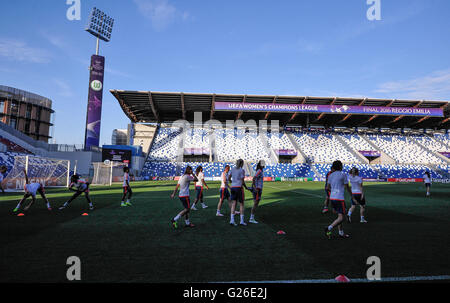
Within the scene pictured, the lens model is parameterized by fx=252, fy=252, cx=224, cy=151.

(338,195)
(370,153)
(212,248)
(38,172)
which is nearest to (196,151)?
(38,172)

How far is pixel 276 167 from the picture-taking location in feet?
144

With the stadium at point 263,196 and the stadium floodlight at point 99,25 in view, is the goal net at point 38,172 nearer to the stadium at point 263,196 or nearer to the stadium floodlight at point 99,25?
the stadium at point 263,196

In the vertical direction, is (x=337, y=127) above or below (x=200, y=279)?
above

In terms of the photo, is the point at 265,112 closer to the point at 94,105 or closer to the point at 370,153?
the point at 370,153

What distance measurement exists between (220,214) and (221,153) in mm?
37158

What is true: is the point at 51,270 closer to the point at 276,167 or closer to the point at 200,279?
the point at 200,279

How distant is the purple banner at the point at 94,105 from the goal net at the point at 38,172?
1565 cm

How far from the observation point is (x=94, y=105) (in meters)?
41.2

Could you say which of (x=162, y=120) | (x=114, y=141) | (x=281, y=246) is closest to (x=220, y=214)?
(x=281, y=246)

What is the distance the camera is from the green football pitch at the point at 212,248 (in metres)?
4.21

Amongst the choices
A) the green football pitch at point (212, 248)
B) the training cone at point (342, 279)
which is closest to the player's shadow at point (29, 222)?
the green football pitch at point (212, 248)

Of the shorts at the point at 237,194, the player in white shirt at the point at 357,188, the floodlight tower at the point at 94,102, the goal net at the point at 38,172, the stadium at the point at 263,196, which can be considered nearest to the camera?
the stadium at the point at 263,196

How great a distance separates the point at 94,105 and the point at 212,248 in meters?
42.5
